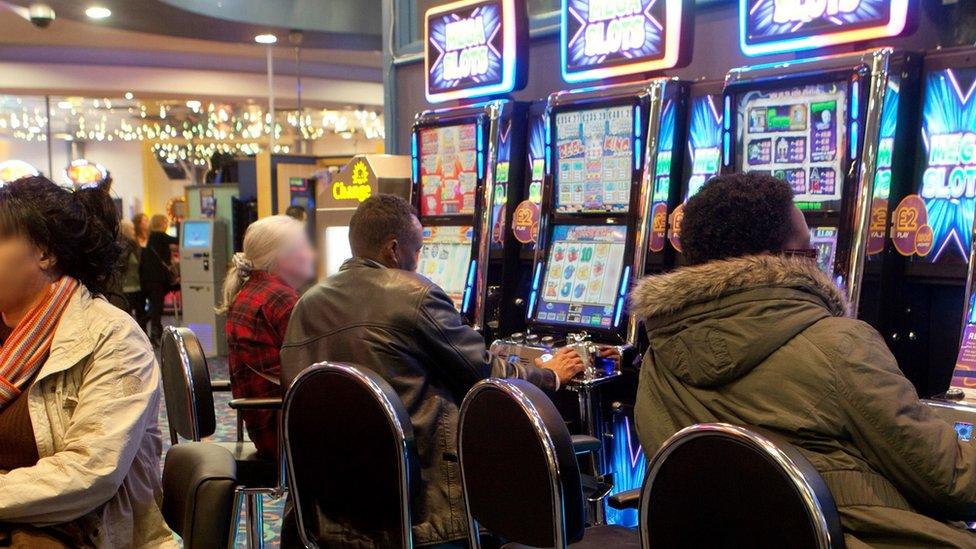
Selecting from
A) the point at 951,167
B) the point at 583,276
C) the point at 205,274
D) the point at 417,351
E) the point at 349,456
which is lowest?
the point at 205,274

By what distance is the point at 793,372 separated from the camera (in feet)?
5.92

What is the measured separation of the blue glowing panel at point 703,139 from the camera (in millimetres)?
3459

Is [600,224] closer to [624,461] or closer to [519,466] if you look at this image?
[624,461]

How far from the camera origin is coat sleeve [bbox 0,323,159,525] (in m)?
1.67

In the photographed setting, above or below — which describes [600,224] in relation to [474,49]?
below

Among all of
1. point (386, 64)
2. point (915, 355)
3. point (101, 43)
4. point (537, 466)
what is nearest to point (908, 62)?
point (915, 355)

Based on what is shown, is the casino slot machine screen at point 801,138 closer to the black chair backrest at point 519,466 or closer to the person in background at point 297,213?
the black chair backrest at point 519,466

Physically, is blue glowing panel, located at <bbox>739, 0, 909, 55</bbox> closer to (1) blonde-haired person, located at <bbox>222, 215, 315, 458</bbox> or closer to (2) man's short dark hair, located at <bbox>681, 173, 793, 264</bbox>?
(2) man's short dark hair, located at <bbox>681, 173, 793, 264</bbox>

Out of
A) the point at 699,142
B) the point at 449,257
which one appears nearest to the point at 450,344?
the point at 699,142

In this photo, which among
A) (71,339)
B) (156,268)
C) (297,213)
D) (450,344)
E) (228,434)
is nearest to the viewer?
(71,339)

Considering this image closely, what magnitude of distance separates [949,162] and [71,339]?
2354mm

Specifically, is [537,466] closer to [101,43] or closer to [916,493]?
[916,493]

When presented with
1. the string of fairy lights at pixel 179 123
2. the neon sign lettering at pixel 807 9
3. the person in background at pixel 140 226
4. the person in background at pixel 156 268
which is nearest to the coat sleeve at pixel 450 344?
the neon sign lettering at pixel 807 9

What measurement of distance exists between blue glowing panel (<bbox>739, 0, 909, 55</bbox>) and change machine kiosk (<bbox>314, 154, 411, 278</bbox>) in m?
2.24
